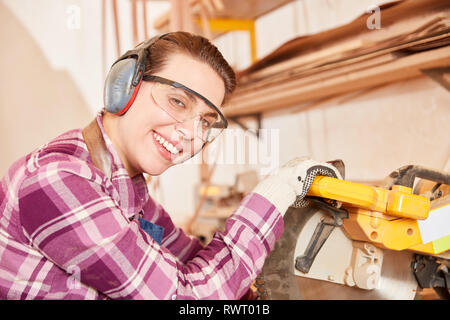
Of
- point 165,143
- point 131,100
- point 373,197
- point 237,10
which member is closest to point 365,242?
point 373,197

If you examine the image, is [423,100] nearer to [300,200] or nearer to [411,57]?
[411,57]

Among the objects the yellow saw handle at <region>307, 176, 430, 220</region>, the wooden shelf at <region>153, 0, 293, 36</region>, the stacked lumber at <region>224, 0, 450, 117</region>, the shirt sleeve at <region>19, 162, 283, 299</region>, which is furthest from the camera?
the wooden shelf at <region>153, 0, 293, 36</region>

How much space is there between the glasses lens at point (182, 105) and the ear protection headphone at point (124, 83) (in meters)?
0.04

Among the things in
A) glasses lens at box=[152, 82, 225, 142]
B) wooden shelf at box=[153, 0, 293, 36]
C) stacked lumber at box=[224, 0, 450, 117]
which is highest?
wooden shelf at box=[153, 0, 293, 36]

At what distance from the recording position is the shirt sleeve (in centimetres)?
67

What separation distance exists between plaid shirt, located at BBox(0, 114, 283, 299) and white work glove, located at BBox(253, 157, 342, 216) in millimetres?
22

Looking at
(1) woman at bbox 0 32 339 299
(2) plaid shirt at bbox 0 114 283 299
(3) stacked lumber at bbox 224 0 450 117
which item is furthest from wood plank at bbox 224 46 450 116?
(2) plaid shirt at bbox 0 114 283 299

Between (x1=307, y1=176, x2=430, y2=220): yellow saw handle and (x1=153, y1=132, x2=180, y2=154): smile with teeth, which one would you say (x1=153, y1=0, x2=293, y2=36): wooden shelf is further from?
(x1=307, y1=176, x2=430, y2=220): yellow saw handle

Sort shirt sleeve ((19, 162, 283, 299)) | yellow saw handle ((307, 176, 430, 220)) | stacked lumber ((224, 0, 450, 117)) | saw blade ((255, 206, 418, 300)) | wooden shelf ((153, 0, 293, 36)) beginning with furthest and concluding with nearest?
wooden shelf ((153, 0, 293, 36)) → stacked lumber ((224, 0, 450, 117)) → saw blade ((255, 206, 418, 300)) → yellow saw handle ((307, 176, 430, 220)) → shirt sleeve ((19, 162, 283, 299))

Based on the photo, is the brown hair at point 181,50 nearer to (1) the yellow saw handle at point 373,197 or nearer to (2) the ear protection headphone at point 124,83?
(2) the ear protection headphone at point 124,83

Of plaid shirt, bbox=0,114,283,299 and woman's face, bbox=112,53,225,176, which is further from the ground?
woman's face, bbox=112,53,225,176

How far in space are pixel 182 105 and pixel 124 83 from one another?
0.13 meters

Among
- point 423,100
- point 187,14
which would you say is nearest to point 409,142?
point 423,100

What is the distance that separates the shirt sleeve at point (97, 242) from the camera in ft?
2.19
